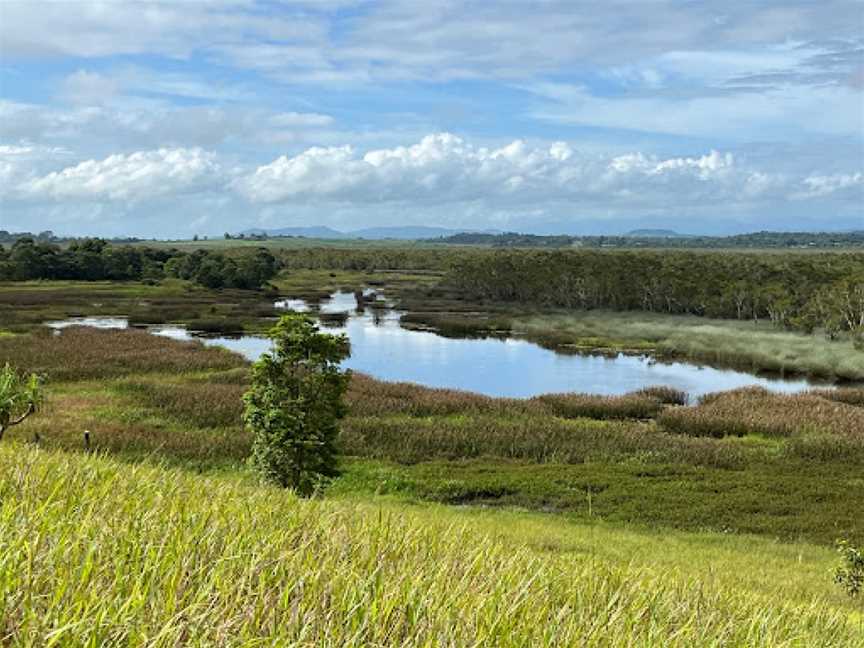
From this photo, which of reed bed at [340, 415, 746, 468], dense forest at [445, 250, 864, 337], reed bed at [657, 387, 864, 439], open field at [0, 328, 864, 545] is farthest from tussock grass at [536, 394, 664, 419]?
dense forest at [445, 250, 864, 337]

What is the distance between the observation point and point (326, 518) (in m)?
5.73

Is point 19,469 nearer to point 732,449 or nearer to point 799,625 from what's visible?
point 799,625

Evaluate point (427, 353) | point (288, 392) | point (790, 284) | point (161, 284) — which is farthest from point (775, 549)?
point (161, 284)

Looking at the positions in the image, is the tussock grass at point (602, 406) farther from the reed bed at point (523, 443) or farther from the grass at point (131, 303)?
the grass at point (131, 303)

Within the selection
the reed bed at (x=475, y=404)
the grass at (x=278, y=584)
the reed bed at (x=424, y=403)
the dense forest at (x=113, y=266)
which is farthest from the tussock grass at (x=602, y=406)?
the dense forest at (x=113, y=266)

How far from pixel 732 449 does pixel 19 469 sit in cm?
3496

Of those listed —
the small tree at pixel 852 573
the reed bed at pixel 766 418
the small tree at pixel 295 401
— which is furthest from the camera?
the reed bed at pixel 766 418

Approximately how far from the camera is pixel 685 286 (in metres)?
106

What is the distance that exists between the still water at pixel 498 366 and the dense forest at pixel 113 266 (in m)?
45.4

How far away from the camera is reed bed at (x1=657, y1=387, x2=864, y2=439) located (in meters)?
39.9

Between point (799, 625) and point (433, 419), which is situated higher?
point (799, 625)

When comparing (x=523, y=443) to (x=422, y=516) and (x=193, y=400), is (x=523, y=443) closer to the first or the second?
(x=193, y=400)

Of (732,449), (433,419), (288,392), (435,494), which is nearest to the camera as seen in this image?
(288,392)

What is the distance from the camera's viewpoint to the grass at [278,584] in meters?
3.05
